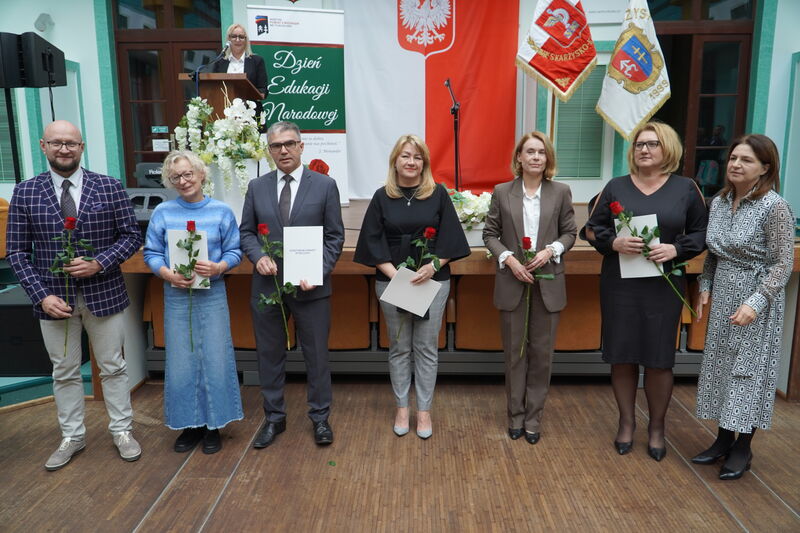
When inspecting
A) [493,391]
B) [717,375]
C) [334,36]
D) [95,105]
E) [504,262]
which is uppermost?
[334,36]

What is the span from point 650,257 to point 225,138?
7.09 ft

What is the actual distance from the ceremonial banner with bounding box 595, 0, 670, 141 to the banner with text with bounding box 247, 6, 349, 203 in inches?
104

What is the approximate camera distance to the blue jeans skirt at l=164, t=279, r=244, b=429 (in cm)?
251

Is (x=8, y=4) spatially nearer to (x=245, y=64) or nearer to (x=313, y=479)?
(x=245, y=64)

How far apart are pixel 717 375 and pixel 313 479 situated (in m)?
1.79

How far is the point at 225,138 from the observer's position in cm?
293

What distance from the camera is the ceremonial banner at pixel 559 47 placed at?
5086mm

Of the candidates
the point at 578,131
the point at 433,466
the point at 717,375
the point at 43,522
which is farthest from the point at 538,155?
the point at 578,131

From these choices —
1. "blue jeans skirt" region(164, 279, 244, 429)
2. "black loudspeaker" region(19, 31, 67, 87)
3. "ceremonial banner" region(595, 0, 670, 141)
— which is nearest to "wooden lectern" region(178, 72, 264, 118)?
"black loudspeaker" region(19, 31, 67, 87)

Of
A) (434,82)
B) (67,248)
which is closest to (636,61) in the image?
(434,82)

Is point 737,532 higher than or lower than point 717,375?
lower

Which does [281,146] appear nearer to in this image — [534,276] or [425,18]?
[534,276]

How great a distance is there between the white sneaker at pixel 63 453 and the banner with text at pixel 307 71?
3.34 metres

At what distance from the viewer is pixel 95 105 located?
6.16m
